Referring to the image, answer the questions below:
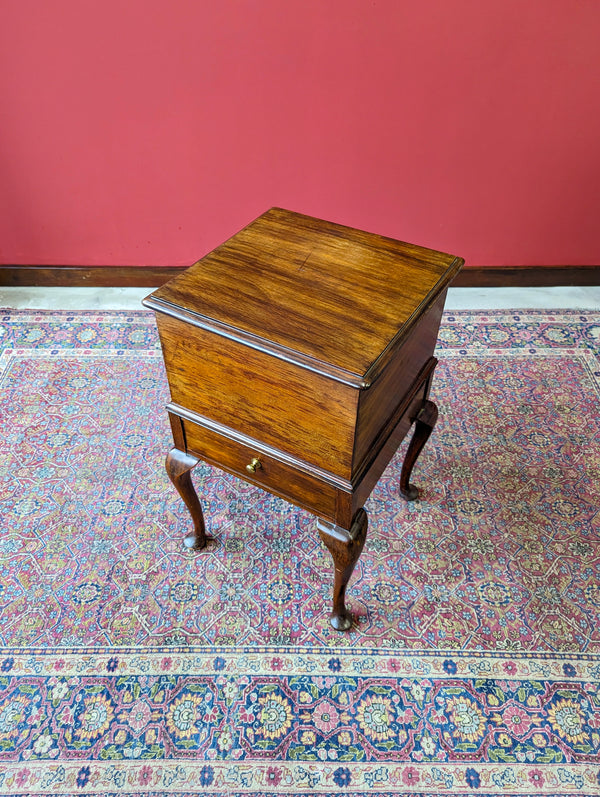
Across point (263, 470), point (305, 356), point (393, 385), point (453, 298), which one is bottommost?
point (453, 298)

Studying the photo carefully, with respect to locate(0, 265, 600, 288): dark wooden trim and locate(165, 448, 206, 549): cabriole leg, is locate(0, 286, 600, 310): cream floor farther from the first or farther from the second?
locate(165, 448, 206, 549): cabriole leg

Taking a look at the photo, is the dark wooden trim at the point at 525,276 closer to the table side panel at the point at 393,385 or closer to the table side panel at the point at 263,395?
the table side panel at the point at 393,385

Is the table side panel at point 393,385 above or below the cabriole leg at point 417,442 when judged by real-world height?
above

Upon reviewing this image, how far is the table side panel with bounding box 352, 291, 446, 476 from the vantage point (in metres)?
1.34

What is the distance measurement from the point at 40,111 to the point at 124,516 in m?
1.90

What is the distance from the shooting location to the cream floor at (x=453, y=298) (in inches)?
120

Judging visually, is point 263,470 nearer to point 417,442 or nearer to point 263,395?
point 263,395

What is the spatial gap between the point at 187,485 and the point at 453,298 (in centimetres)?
194

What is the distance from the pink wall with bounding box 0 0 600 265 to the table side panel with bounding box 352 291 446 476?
145 cm

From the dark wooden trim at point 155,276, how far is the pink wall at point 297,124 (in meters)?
0.05

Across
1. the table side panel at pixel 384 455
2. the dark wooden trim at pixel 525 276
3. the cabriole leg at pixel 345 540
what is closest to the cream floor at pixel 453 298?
the dark wooden trim at pixel 525 276

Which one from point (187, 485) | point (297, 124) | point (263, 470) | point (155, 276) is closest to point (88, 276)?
point (155, 276)

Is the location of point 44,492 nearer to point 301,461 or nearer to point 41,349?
point 41,349

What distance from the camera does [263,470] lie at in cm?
155
